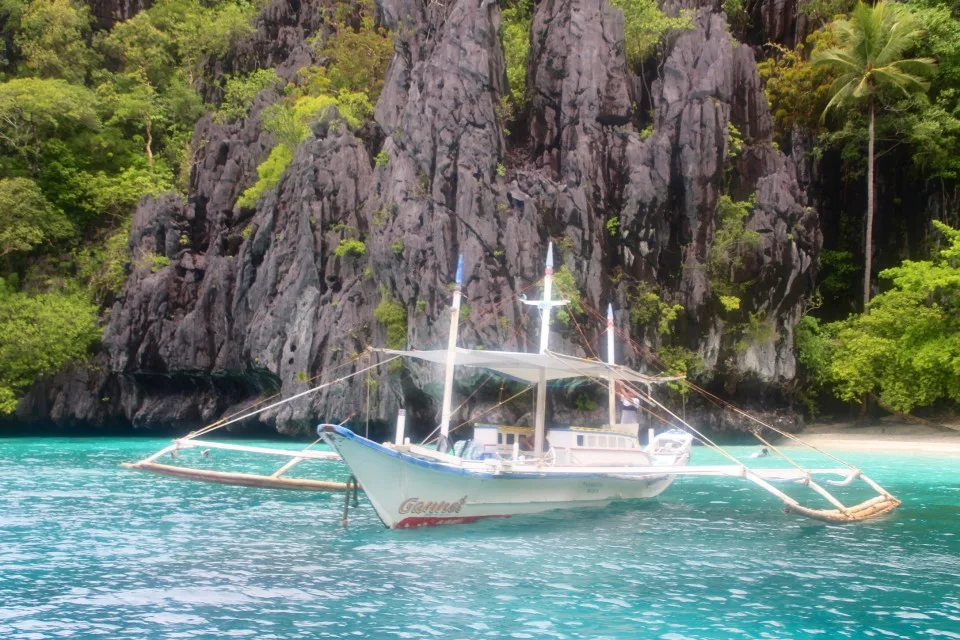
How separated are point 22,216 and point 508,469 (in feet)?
129

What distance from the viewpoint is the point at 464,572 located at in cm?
1243

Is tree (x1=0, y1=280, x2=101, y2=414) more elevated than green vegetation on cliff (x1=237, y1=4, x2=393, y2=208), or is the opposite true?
green vegetation on cliff (x1=237, y1=4, x2=393, y2=208)

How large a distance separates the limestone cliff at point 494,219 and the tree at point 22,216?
7874 millimetres

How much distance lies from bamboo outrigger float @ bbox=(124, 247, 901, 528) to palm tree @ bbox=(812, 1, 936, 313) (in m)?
21.8

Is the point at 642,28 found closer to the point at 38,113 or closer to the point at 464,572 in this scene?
the point at 38,113

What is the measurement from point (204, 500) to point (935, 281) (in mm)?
27751

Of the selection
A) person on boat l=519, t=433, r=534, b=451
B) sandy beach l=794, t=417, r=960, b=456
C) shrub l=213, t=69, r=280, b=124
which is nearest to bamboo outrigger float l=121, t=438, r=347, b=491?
person on boat l=519, t=433, r=534, b=451

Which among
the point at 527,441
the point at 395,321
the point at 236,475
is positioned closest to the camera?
the point at 236,475

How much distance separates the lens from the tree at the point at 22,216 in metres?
44.7

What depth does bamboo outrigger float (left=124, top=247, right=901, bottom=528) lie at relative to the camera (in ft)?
52.0

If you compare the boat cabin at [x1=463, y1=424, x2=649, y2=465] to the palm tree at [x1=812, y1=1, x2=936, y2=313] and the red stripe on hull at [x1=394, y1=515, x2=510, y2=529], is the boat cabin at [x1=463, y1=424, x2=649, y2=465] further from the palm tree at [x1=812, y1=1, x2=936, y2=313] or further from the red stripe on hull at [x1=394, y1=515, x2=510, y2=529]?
the palm tree at [x1=812, y1=1, x2=936, y2=313]

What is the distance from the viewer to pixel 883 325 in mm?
34875

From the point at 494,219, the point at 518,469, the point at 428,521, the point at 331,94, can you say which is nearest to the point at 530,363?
the point at 518,469

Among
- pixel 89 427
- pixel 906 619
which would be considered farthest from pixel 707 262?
pixel 89 427
